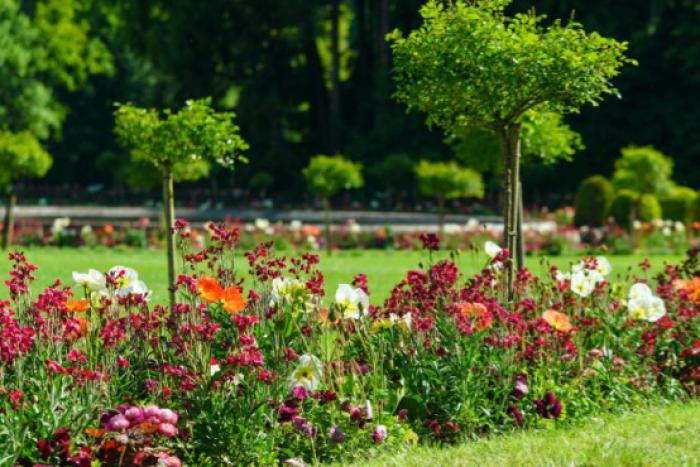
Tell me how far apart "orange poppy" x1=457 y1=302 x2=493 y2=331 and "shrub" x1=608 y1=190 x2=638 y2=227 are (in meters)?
16.4

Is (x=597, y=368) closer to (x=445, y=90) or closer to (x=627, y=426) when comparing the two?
(x=627, y=426)

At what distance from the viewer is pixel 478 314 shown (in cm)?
541

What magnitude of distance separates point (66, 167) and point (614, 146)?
64.5 ft

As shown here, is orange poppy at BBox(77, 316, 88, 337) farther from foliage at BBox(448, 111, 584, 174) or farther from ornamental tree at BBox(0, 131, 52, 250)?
ornamental tree at BBox(0, 131, 52, 250)

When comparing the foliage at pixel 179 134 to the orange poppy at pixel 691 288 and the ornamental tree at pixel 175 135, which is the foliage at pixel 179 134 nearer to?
the ornamental tree at pixel 175 135

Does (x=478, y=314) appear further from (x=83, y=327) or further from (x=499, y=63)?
(x=499, y=63)

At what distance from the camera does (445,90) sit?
24.2 ft

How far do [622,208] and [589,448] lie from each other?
56.4ft

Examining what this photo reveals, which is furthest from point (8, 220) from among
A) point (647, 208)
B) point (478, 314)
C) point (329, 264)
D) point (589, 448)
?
point (589, 448)

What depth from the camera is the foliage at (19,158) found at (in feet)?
57.8

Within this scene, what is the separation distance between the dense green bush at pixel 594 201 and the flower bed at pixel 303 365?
1618cm

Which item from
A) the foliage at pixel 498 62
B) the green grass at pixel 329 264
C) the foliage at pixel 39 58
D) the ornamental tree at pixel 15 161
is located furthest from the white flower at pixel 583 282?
the foliage at pixel 39 58

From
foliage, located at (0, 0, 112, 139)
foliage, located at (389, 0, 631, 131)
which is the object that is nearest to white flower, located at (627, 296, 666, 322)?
foliage, located at (389, 0, 631, 131)

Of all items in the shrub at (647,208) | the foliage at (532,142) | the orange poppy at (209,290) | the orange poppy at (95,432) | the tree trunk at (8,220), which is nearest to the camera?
the orange poppy at (95,432)
